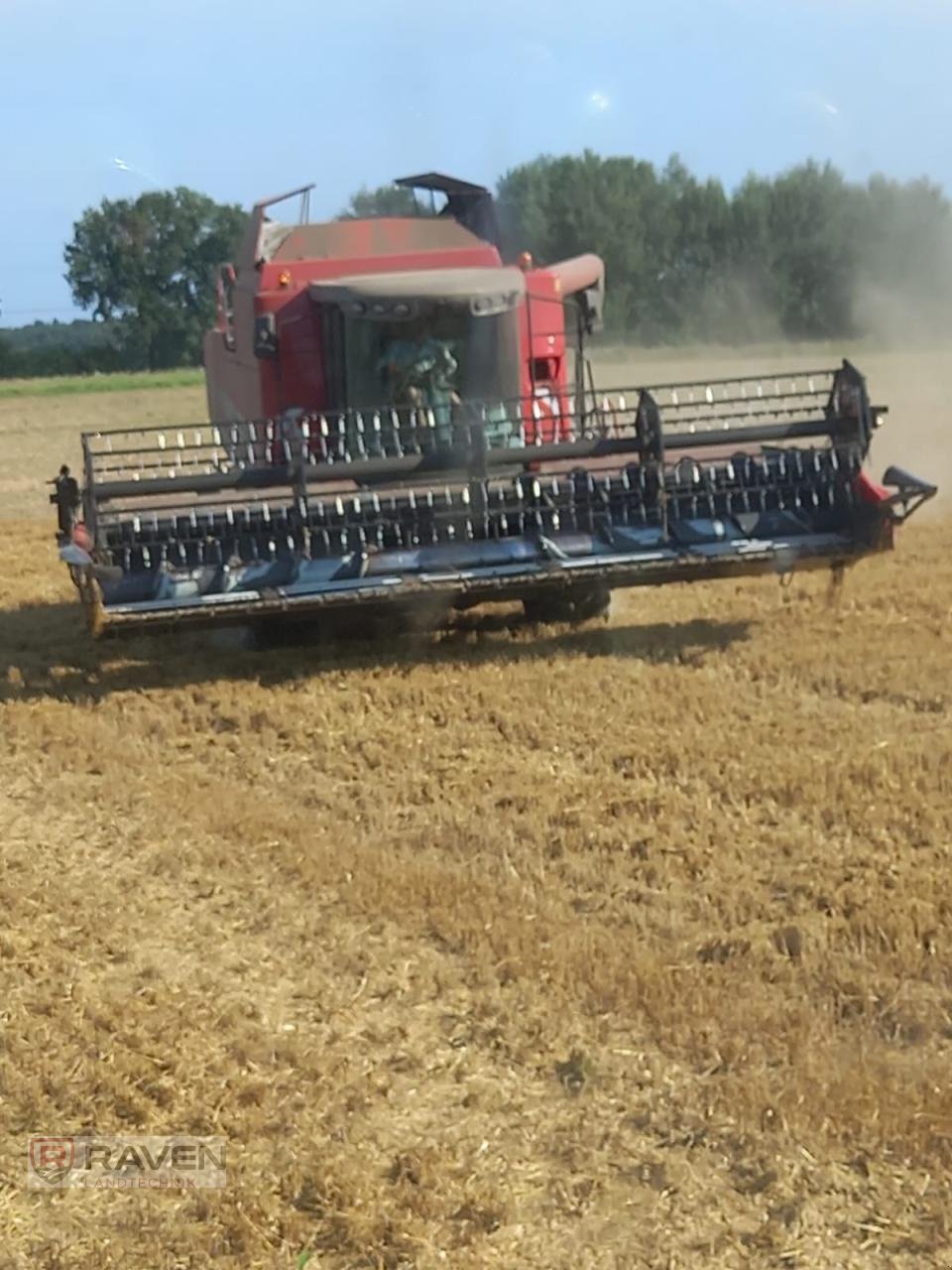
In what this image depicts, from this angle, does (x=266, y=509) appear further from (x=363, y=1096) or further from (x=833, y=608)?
(x=363, y=1096)

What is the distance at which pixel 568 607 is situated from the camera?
281 inches

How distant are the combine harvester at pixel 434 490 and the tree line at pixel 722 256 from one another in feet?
38.9

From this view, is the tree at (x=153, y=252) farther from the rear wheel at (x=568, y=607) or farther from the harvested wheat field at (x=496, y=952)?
the harvested wheat field at (x=496, y=952)

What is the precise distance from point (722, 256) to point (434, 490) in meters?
20.6

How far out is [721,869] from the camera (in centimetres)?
420

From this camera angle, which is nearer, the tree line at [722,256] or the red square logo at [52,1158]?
the red square logo at [52,1158]

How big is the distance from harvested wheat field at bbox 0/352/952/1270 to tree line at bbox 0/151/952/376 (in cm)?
1380

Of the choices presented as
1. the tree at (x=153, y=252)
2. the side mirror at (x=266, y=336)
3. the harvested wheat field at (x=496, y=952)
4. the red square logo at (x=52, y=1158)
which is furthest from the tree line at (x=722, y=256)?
the red square logo at (x=52, y=1158)

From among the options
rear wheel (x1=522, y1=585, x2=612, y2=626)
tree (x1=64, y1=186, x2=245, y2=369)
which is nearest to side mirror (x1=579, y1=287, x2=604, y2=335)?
rear wheel (x1=522, y1=585, x2=612, y2=626)

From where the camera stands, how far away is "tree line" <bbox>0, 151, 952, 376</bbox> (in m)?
21.3

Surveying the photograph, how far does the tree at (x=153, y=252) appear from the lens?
15414mm

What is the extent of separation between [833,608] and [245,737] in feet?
9.87

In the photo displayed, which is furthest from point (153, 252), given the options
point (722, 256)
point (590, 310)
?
point (722, 256)

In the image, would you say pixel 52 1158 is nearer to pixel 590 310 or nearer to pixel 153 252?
pixel 590 310
